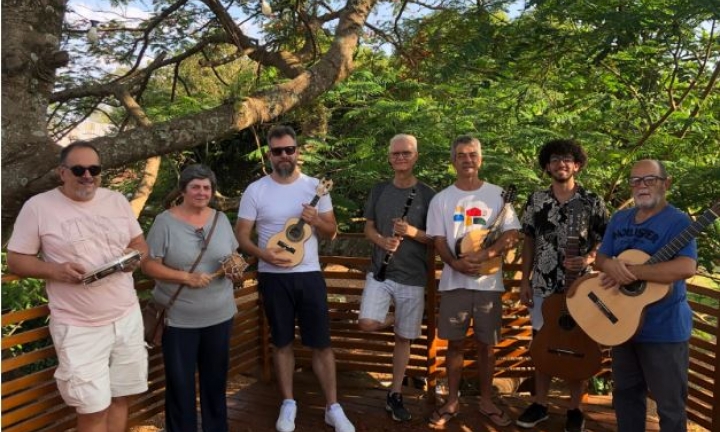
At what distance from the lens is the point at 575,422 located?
12.6 ft

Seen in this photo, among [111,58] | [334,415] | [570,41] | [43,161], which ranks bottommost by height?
[334,415]

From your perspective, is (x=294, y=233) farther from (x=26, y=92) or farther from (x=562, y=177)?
(x=26, y=92)

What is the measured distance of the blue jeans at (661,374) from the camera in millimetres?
2943

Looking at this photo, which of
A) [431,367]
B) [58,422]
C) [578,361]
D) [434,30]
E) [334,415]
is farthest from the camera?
[434,30]

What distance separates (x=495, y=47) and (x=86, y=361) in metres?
4.10

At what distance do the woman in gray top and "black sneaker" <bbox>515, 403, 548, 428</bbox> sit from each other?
2.16 metres

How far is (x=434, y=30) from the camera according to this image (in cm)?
690

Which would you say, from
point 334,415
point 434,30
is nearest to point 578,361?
point 334,415

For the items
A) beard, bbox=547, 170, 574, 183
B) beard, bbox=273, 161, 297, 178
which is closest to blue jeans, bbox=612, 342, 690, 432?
beard, bbox=547, 170, 574, 183

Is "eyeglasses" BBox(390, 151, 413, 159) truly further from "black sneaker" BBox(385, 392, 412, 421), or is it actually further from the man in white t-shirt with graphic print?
"black sneaker" BBox(385, 392, 412, 421)

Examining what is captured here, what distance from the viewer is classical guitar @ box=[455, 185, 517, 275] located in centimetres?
368

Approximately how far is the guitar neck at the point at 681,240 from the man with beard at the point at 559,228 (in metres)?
0.64

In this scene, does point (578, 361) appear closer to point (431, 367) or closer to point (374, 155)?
point (431, 367)

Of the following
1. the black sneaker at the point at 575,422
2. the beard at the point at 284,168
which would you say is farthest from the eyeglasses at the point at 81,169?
the black sneaker at the point at 575,422
